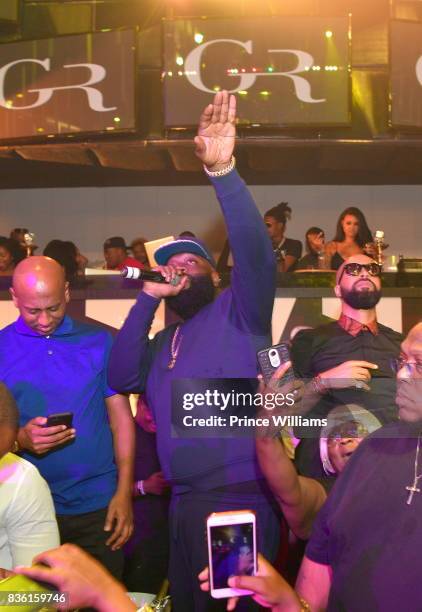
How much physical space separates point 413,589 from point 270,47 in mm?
6496

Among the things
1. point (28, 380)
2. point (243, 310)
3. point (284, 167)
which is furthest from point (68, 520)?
point (284, 167)

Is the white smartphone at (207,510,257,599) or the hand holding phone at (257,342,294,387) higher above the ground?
the hand holding phone at (257,342,294,387)

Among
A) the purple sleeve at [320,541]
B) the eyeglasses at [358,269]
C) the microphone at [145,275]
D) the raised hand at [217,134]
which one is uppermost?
the raised hand at [217,134]

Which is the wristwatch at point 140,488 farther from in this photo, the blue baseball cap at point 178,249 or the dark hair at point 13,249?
the dark hair at point 13,249

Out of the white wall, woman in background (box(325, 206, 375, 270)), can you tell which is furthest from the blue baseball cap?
the white wall

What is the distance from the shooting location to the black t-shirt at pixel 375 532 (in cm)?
174

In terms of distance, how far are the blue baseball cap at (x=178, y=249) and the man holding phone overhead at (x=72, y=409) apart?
1.60 feet

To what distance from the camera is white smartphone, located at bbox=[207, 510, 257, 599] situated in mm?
1560

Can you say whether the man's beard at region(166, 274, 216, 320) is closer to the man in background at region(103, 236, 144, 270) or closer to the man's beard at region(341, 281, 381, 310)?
the man's beard at region(341, 281, 381, 310)

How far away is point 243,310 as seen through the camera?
107 inches

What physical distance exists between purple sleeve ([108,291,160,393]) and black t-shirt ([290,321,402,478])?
0.67 metres

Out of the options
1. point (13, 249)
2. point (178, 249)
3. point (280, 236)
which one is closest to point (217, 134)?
point (178, 249)

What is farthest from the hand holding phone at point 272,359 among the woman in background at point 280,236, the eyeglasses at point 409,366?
the woman in background at point 280,236

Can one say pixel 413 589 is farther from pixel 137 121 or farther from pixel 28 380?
pixel 137 121
